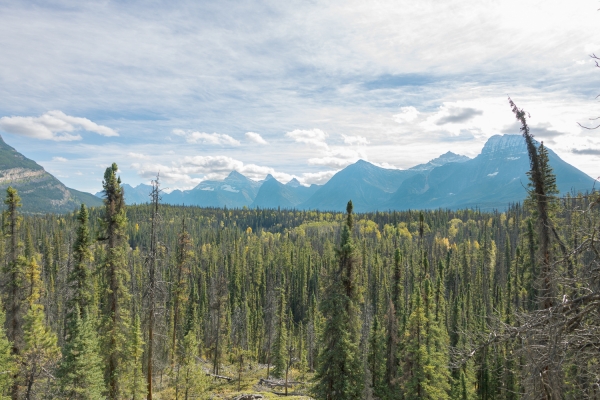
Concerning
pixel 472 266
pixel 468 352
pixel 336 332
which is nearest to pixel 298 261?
pixel 472 266

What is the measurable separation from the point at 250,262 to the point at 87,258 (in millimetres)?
87159

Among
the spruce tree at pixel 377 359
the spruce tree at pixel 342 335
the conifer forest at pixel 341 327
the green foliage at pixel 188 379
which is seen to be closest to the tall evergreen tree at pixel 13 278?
the conifer forest at pixel 341 327

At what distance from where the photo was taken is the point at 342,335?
24.6 metres

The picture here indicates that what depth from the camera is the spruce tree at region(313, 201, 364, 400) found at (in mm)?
24578

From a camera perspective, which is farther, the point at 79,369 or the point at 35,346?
the point at 35,346

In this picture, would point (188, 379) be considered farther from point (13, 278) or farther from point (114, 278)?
point (13, 278)

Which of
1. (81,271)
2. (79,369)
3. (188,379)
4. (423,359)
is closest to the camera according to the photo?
(79,369)

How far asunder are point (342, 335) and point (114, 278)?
15.6 m

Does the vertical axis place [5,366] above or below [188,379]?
above

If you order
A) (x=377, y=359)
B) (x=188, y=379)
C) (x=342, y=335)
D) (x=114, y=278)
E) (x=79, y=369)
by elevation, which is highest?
(x=114, y=278)

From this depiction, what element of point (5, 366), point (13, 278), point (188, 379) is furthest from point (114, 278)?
point (188, 379)

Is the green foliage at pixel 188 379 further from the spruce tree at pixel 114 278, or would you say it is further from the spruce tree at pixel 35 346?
the spruce tree at pixel 35 346

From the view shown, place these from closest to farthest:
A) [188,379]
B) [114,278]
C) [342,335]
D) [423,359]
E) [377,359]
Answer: [114,278] → [342,335] → [423,359] → [188,379] → [377,359]

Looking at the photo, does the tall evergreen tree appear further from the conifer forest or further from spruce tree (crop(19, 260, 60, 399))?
spruce tree (crop(19, 260, 60, 399))
